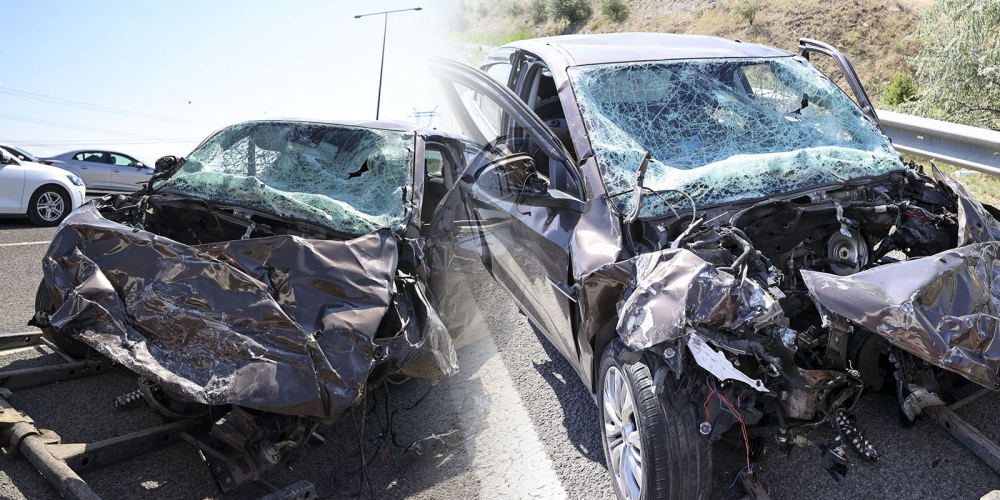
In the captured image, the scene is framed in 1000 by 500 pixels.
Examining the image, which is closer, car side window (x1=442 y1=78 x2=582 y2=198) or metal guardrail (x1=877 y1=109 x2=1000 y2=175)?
car side window (x1=442 y1=78 x2=582 y2=198)

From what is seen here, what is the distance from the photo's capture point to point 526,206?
3555 mm

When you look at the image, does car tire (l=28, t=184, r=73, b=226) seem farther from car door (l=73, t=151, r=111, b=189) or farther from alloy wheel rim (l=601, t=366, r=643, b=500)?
alloy wheel rim (l=601, t=366, r=643, b=500)

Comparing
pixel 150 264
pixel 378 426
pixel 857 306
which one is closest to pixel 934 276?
pixel 857 306

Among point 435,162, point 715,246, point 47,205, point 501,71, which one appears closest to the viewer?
point 715,246

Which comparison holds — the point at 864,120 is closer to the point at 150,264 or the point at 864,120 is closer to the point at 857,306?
the point at 857,306

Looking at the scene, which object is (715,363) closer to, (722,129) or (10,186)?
(722,129)

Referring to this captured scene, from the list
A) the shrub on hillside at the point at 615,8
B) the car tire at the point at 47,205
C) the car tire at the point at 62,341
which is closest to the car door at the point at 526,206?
the car tire at the point at 62,341

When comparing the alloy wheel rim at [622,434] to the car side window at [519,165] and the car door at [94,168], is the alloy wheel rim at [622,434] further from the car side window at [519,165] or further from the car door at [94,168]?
the car door at [94,168]

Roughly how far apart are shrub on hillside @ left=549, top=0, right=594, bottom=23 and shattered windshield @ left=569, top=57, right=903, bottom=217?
2274cm

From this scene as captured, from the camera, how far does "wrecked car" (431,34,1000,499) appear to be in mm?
2447

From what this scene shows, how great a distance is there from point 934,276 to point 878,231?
79 cm

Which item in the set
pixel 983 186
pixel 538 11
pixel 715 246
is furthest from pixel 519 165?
pixel 538 11

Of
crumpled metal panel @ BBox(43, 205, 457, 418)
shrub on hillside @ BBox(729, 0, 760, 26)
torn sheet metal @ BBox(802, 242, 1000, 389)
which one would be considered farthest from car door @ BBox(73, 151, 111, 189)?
torn sheet metal @ BBox(802, 242, 1000, 389)

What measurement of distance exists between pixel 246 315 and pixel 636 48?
2787 millimetres
